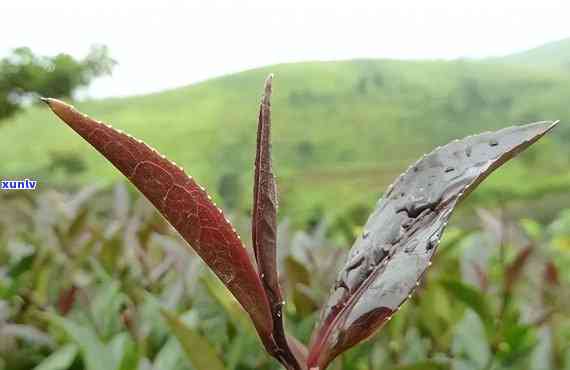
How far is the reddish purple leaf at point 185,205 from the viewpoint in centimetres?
41

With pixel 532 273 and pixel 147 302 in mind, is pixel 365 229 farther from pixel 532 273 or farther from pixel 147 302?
pixel 532 273

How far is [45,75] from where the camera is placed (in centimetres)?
941

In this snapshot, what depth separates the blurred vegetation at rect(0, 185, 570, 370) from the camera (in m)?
0.85

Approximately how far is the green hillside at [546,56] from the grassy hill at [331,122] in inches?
31.6

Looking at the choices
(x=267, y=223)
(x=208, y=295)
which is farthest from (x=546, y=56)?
(x=267, y=223)

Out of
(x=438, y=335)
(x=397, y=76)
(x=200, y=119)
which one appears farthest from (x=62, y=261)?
(x=397, y=76)

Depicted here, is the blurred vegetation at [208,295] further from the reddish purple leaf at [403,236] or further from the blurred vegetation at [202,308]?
the reddish purple leaf at [403,236]

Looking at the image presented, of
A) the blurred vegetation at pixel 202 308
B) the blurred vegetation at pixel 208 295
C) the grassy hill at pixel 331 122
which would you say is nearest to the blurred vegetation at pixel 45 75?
the grassy hill at pixel 331 122

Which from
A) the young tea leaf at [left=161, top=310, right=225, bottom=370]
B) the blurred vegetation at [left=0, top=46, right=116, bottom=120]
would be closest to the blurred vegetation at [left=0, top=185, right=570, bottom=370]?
the young tea leaf at [left=161, top=310, right=225, bottom=370]

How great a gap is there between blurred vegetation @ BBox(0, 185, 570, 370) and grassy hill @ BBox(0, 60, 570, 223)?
16.5 feet

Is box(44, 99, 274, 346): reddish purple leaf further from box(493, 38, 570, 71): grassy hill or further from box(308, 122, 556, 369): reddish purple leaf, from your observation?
box(493, 38, 570, 71): grassy hill

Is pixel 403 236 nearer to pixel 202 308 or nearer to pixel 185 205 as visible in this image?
pixel 185 205

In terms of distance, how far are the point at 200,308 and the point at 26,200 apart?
3.75 ft

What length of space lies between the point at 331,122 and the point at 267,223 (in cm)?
820
